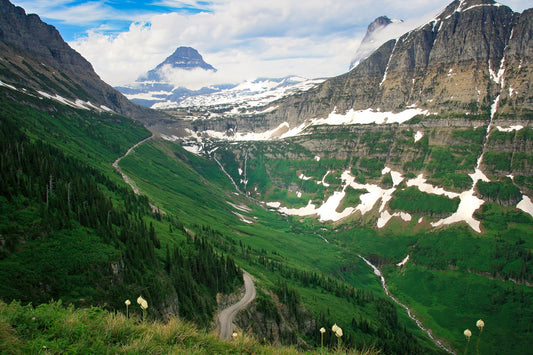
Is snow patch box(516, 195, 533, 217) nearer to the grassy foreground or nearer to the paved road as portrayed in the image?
the paved road

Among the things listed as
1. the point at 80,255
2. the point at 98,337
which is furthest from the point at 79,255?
the point at 98,337

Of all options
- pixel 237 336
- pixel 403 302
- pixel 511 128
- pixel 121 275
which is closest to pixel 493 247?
pixel 403 302

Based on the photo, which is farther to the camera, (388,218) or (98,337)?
(388,218)

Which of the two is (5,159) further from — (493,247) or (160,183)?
(493,247)

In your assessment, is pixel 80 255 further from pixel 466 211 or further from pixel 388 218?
pixel 466 211

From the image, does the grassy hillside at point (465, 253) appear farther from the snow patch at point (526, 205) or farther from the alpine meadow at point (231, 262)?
the snow patch at point (526, 205)

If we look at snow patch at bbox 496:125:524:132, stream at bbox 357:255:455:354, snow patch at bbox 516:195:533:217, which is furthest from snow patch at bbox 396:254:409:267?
snow patch at bbox 496:125:524:132
